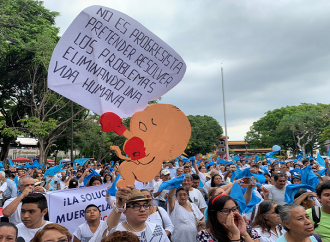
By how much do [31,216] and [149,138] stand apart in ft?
5.41

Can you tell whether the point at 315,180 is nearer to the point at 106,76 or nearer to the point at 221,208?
the point at 221,208

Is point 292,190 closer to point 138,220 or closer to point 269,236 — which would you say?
Answer: point 269,236

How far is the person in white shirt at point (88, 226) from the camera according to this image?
342 centimetres

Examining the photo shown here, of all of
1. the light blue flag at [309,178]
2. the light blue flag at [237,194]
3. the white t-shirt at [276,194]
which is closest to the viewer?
the light blue flag at [237,194]

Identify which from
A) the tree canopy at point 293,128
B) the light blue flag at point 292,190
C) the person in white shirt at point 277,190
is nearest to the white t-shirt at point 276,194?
the person in white shirt at point 277,190

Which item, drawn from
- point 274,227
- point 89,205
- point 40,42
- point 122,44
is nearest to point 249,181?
point 274,227

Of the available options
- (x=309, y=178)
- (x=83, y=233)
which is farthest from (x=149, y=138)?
(x=309, y=178)

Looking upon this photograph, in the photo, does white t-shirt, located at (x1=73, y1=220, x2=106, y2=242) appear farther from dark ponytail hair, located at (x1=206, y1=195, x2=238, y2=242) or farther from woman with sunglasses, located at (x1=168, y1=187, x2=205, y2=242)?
dark ponytail hair, located at (x1=206, y1=195, x2=238, y2=242)

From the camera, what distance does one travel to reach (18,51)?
20.4m

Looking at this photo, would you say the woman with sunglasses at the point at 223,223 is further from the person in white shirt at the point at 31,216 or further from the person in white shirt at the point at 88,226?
the person in white shirt at the point at 31,216

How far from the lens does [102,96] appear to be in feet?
8.87

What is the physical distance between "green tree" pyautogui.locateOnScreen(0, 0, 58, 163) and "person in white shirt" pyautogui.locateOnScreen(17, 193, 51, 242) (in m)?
18.9

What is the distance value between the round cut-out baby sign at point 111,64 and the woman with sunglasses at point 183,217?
1.86 meters

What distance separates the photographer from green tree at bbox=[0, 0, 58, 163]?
65.5 ft
